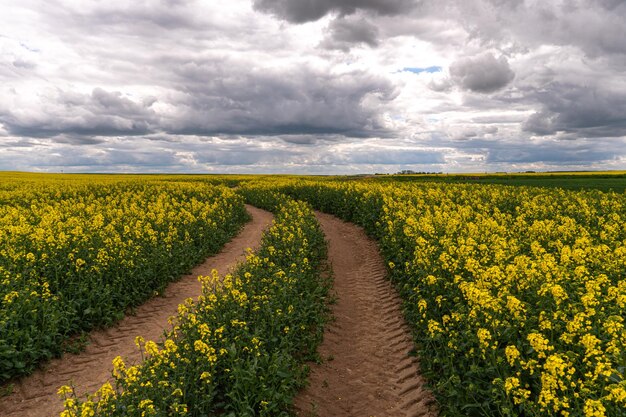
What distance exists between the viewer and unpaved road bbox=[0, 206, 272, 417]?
722 centimetres

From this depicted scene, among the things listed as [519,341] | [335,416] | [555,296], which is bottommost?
[335,416]

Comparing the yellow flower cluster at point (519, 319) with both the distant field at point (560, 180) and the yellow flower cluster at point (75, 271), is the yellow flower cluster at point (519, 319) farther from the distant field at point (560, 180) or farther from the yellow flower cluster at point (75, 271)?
A: the distant field at point (560, 180)

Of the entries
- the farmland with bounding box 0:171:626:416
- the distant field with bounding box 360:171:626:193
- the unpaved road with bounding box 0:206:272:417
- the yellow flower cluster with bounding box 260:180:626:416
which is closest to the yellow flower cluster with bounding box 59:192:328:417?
the farmland with bounding box 0:171:626:416

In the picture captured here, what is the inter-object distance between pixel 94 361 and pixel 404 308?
7709mm

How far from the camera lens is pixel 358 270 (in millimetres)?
15570

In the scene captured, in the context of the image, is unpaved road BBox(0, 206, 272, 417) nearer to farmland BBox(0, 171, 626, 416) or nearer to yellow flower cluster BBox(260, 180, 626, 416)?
farmland BBox(0, 171, 626, 416)

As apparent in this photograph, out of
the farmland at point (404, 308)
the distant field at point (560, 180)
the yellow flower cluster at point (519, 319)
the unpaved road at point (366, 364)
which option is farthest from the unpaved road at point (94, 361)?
the distant field at point (560, 180)

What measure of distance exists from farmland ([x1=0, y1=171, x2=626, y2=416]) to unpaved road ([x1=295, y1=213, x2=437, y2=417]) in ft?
1.21

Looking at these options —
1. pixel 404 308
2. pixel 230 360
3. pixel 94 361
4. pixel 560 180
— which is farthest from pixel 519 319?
pixel 560 180

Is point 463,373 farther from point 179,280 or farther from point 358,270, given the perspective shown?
point 179,280

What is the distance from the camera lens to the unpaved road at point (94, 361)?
722 centimetres

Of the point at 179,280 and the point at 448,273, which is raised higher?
the point at 448,273

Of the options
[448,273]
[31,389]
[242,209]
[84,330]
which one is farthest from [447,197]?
[31,389]

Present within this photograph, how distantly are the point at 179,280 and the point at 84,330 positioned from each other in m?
4.43
